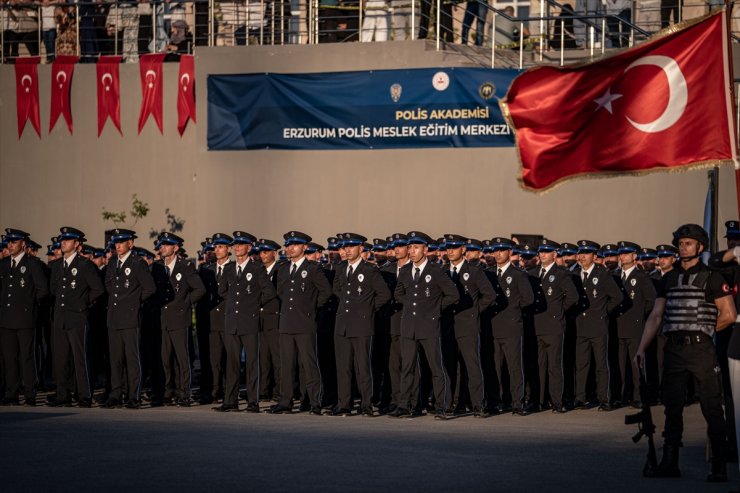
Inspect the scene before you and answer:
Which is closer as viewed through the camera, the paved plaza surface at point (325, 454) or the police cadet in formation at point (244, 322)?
the paved plaza surface at point (325, 454)

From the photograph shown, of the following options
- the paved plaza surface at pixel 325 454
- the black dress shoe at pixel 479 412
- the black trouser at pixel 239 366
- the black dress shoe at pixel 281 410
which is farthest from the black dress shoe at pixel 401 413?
A: the black trouser at pixel 239 366

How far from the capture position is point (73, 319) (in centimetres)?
1672

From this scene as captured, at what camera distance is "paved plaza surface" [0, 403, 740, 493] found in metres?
10.4

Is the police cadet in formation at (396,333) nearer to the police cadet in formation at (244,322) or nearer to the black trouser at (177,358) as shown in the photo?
the police cadet in formation at (244,322)

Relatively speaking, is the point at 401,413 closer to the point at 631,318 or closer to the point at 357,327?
the point at 357,327

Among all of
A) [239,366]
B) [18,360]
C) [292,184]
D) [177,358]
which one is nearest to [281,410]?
[239,366]

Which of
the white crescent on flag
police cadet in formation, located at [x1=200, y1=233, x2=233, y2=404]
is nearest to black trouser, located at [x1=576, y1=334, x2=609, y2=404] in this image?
police cadet in formation, located at [x1=200, y1=233, x2=233, y2=404]

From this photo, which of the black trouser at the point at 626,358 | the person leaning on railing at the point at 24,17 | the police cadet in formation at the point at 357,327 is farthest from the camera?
the person leaning on railing at the point at 24,17

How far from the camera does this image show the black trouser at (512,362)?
16312mm

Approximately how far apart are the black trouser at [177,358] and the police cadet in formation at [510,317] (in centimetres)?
360

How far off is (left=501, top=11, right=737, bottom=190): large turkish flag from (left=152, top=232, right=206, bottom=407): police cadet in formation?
22.6 ft

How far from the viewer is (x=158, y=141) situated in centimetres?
2553

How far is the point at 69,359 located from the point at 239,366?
204cm

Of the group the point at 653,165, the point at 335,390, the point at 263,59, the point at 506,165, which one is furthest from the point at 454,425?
the point at 263,59
